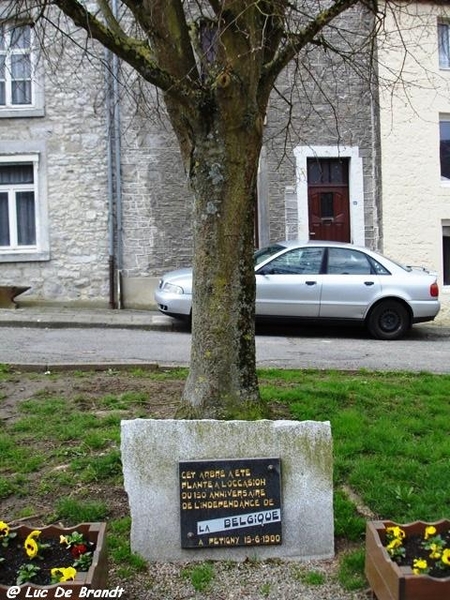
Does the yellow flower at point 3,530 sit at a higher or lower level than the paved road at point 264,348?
lower

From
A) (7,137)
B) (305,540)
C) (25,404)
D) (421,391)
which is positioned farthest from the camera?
(7,137)

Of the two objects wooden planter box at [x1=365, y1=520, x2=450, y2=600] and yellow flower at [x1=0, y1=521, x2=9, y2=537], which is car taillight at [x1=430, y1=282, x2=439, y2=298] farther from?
yellow flower at [x1=0, y1=521, x2=9, y2=537]

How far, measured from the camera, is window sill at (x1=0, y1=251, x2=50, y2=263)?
48.9 ft

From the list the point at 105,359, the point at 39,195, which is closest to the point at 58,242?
the point at 39,195

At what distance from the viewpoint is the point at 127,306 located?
15023mm

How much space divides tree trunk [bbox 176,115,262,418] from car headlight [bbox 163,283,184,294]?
259 inches

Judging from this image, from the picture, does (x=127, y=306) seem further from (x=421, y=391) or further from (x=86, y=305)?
(x=421, y=391)

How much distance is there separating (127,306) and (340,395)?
370 inches

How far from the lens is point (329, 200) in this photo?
1580 centimetres

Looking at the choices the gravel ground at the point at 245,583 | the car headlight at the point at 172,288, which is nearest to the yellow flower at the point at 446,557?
the gravel ground at the point at 245,583

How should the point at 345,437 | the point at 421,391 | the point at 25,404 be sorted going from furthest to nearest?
the point at 421,391 → the point at 25,404 → the point at 345,437

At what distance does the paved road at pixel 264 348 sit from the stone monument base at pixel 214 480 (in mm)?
4174

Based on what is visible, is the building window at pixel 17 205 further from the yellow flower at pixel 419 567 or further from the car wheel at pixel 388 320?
the yellow flower at pixel 419 567

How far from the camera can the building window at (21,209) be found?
1502 centimetres
